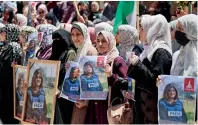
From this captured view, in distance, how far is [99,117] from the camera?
5590 millimetres

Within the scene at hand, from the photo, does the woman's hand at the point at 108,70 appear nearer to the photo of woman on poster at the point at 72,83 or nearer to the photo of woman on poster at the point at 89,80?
the photo of woman on poster at the point at 89,80

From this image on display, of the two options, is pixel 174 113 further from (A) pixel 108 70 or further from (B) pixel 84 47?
(B) pixel 84 47

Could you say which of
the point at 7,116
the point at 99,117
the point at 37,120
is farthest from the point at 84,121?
the point at 7,116

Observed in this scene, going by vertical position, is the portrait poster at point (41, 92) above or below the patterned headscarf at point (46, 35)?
below

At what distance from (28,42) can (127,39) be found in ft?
5.24

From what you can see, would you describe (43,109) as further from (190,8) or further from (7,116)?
(190,8)

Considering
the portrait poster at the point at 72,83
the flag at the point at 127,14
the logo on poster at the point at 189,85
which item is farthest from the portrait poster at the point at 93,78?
the flag at the point at 127,14

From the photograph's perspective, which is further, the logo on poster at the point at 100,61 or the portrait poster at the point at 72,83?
the portrait poster at the point at 72,83

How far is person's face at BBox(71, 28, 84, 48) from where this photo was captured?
5912mm

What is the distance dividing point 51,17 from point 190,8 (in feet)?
9.77

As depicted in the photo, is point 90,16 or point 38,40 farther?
point 90,16

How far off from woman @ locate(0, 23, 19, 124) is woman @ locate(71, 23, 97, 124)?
1.30 meters

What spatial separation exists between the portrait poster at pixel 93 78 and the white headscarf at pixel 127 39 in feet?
2.29

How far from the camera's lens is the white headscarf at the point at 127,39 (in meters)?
5.93
